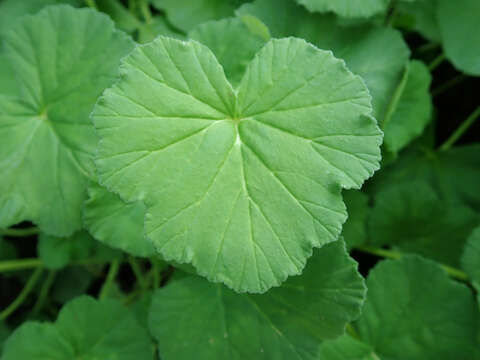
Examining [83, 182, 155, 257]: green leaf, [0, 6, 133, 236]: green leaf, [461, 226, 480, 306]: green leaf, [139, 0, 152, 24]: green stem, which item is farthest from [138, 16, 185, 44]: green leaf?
[461, 226, 480, 306]: green leaf

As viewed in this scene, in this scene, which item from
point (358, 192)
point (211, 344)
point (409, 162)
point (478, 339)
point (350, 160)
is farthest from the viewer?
point (409, 162)

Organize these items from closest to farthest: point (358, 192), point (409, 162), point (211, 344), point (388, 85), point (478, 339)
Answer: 1. point (211, 344)
2. point (478, 339)
3. point (388, 85)
4. point (358, 192)
5. point (409, 162)

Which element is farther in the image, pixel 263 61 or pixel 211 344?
pixel 211 344

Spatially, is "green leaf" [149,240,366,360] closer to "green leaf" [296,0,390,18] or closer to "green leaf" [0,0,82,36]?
"green leaf" [296,0,390,18]

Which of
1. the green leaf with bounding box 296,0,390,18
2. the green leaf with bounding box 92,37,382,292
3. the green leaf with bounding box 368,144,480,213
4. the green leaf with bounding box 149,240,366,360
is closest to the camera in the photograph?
the green leaf with bounding box 92,37,382,292

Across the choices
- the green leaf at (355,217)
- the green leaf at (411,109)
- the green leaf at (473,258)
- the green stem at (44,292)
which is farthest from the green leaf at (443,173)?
the green stem at (44,292)

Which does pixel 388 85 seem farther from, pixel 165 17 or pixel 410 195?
pixel 165 17

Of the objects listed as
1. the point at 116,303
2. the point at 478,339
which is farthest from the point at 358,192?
the point at 116,303

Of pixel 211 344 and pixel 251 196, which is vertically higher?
pixel 251 196

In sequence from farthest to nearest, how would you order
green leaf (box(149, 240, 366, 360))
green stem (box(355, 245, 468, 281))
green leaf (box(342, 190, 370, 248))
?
1. green leaf (box(342, 190, 370, 248))
2. green stem (box(355, 245, 468, 281))
3. green leaf (box(149, 240, 366, 360))
